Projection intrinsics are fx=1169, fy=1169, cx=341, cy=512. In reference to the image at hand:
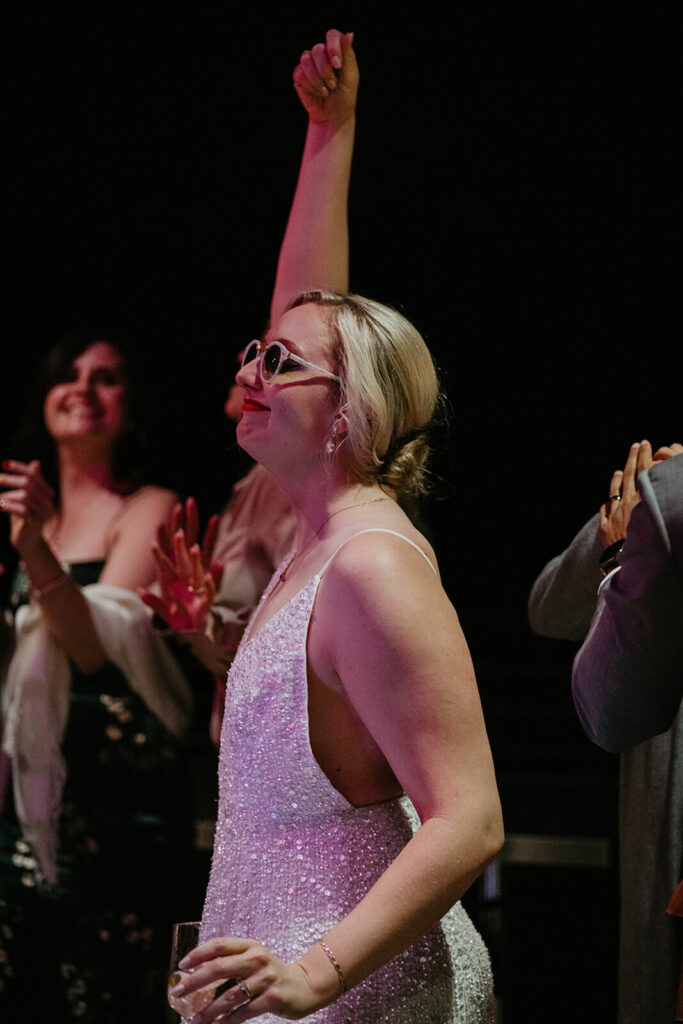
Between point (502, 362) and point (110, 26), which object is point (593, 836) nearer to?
point (502, 362)

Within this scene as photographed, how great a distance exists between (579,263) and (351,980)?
195 cm

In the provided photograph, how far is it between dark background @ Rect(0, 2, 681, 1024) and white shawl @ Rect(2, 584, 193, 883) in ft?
2.47

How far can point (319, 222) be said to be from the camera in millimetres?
2152

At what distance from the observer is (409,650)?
122 centimetres

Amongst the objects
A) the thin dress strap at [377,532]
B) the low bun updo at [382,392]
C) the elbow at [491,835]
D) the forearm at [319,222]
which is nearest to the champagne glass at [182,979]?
the elbow at [491,835]

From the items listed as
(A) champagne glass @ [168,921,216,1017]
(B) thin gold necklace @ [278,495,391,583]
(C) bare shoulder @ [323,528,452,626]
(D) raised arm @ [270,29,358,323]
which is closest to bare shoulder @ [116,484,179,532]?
(D) raised arm @ [270,29,358,323]

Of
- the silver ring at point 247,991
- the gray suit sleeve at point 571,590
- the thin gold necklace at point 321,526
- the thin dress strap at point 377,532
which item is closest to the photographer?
the silver ring at point 247,991

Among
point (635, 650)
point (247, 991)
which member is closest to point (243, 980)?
point (247, 991)

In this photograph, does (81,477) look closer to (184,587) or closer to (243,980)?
(184,587)

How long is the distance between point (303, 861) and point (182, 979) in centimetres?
25

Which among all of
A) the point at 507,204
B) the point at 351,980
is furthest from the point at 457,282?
the point at 351,980

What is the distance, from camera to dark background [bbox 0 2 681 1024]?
103 inches

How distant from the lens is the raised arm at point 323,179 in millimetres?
2141

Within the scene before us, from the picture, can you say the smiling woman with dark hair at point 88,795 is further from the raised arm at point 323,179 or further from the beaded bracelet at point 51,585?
the raised arm at point 323,179
